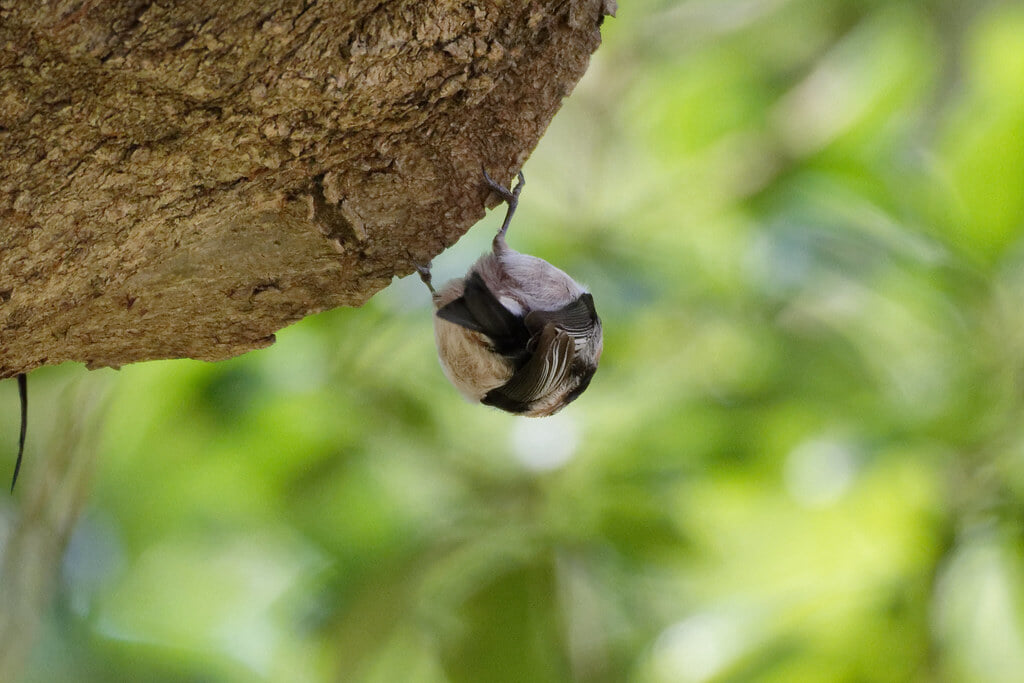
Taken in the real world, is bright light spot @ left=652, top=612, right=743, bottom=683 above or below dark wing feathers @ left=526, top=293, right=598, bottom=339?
below

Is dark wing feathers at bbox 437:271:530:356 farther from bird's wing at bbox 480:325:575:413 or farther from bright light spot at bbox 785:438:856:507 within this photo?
bright light spot at bbox 785:438:856:507

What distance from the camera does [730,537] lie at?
241cm

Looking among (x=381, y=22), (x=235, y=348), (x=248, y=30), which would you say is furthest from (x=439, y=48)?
(x=235, y=348)

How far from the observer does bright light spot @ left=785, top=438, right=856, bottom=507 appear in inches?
84.3

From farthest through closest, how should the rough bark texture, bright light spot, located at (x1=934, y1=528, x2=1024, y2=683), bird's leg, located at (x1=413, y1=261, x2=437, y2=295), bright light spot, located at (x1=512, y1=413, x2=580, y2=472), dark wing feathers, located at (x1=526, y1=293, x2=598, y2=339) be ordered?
bright light spot, located at (x1=512, y1=413, x2=580, y2=472)
bright light spot, located at (x1=934, y1=528, x2=1024, y2=683)
dark wing feathers, located at (x1=526, y1=293, x2=598, y2=339)
bird's leg, located at (x1=413, y1=261, x2=437, y2=295)
the rough bark texture

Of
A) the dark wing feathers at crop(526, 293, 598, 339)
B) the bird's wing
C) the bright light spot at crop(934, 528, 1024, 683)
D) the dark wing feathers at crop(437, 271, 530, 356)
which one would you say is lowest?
the bright light spot at crop(934, 528, 1024, 683)

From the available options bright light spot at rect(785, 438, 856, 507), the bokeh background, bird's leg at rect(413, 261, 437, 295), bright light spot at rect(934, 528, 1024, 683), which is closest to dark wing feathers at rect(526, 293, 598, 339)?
bird's leg at rect(413, 261, 437, 295)

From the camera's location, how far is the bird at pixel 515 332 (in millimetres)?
1329

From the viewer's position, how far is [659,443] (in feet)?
7.34

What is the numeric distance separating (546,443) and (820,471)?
0.64 meters

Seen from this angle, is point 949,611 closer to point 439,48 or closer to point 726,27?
point 726,27

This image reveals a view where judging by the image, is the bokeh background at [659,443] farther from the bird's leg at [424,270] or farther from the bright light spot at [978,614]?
the bird's leg at [424,270]

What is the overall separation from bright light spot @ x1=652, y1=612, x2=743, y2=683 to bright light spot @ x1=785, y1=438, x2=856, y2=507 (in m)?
0.34

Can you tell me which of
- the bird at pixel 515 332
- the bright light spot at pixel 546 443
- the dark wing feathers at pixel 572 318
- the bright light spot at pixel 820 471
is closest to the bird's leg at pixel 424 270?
the bird at pixel 515 332
